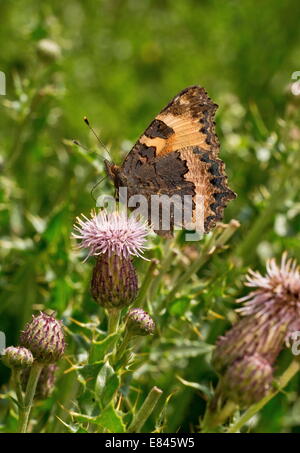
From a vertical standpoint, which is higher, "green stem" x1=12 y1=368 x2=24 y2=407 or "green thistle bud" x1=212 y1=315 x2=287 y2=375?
"green thistle bud" x1=212 y1=315 x2=287 y2=375

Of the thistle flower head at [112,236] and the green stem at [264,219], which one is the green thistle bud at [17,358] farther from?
the green stem at [264,219]

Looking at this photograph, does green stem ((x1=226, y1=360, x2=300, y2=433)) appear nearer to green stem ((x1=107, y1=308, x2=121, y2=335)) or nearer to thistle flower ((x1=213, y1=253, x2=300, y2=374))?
thistle flower ((x1=213, y1=253, x2=300, y2=374))

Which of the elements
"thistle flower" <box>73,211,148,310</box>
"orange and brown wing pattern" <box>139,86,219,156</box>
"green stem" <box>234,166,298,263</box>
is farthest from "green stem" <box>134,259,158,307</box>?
"green stem" <box>234,166,298,263</box>

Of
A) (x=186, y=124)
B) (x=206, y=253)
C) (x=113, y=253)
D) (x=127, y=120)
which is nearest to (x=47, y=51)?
(x=186, y=124)

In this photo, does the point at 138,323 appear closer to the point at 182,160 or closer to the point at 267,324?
the point at 267,324

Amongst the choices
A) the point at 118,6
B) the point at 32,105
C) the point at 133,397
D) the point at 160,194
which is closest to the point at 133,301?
the point at 160,194

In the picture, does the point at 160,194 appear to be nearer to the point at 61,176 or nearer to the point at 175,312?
the point at 175,312

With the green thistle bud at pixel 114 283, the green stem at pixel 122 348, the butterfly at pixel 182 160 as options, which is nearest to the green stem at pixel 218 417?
the green stem at pixel 122 348
